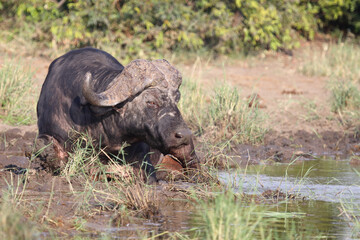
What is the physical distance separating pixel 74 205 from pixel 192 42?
10.8m

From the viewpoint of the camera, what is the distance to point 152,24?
15.8m

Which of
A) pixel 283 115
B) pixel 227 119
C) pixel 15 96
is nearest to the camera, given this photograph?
pixel 227 119

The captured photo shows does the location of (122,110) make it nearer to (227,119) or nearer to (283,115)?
(227,119)

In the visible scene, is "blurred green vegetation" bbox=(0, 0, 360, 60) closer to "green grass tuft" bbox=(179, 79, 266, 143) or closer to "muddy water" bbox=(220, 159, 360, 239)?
"green grass tuft" bbox=(179, 79, 266, 143)

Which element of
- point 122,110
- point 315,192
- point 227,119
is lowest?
point 227,119

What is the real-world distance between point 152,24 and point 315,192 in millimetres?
9780

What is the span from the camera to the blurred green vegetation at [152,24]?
15445mm

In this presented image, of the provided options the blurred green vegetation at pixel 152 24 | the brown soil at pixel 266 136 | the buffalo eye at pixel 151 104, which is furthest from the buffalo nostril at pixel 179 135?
the blurred green vegetation at pixel 152 24

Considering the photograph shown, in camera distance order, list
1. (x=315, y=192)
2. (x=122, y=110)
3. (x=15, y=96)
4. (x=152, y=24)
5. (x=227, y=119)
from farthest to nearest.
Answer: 1. (x=152, y=24)
2. (x=15, y=96)
3. (x=227, y=119)
4. (x=315, y=192)
5. (x=122, y=110)

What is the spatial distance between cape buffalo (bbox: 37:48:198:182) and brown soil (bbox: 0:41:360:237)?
405 millimetres

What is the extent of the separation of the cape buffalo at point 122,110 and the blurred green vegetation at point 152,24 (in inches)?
322

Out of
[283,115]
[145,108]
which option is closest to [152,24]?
[283,115]

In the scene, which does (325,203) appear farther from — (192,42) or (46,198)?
(192,42)

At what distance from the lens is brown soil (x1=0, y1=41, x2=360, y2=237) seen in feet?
18.2
